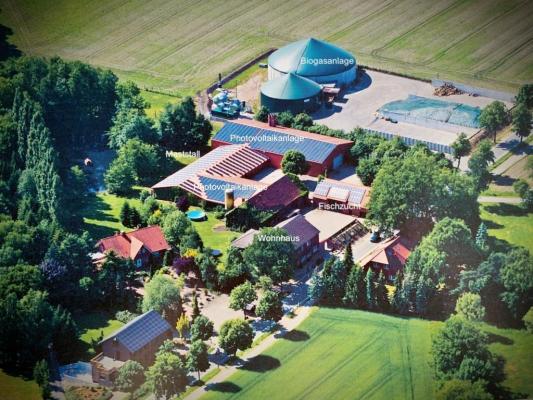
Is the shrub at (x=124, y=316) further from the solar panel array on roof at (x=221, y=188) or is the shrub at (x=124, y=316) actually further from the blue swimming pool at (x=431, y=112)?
the blue swimming pool at (x=431, y=112)

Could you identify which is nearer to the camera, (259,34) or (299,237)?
(299,237)

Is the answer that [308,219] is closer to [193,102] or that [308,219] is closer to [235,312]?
[235,312]

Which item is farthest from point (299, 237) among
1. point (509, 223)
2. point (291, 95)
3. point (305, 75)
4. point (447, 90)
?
point (447, 90)

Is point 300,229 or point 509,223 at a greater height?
point 300,229

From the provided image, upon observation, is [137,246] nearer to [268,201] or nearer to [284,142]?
[268,201]

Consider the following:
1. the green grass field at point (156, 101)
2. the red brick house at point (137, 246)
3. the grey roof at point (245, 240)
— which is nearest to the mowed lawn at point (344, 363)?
the grey roof at point (245, 240)

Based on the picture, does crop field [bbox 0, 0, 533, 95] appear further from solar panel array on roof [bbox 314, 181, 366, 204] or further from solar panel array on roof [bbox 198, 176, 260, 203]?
solar panel array on roof [bbox 314, 181, 366, 204]
